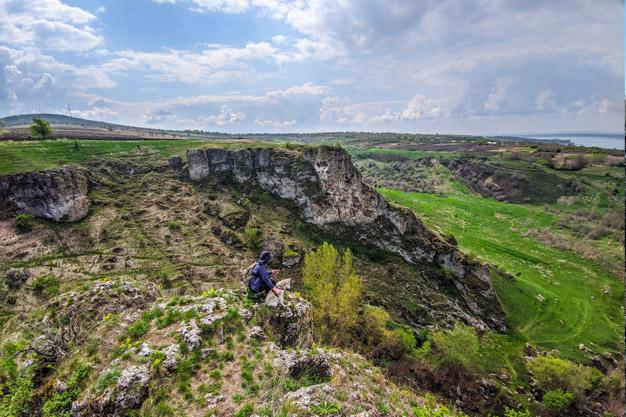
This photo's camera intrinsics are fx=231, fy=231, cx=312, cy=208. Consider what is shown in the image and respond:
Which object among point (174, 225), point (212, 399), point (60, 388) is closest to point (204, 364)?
point (212, 399)

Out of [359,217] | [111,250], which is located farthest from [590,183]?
[111,250]

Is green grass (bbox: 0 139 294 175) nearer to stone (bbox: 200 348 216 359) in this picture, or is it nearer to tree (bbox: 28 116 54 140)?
tree (bbox: 28 116 54 140)

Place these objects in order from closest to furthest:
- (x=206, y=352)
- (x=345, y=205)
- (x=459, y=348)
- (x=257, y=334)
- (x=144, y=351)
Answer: (x=144, y=351) < (x=206, y=352) < (x=257, y=334) < (x=459, y=348) < (x=345, y=205)

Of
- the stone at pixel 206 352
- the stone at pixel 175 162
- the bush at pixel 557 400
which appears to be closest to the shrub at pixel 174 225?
the stone at pixel 175 162

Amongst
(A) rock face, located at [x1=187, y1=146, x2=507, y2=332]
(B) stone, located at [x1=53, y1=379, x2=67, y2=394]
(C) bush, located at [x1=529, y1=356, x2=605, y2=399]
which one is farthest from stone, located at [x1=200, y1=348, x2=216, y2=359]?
(A) rock face, located at [x1=187, y1=146, x2=507, y2=332]

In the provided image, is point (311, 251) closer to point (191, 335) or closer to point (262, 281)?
point (262, 281)

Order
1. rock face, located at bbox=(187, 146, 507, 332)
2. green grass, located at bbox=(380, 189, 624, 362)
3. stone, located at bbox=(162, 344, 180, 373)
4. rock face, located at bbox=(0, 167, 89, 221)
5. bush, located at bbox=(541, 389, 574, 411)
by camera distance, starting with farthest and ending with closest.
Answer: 1. rock face, located at bbox=(187, 146, 507, 332)
2. green grass, located at bbox=(380, 189, 624, 362)
3. rock face, located at bbox=(0, 167, 89, 221)
4. bush, located at bbox=(541, 389, 574, 411)
5. stone, located at bbox=(162, 344, 180, 373)

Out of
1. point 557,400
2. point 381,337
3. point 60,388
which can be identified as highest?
point 60,388

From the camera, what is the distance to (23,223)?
106 feet

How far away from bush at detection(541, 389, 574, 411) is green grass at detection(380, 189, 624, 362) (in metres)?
7.77

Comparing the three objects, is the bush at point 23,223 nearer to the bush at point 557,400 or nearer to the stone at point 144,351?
the stone at point 144,351

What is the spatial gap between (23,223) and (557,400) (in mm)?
68688

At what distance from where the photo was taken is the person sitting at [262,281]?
37.6 ft

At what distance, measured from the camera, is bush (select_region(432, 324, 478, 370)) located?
26.4 m
